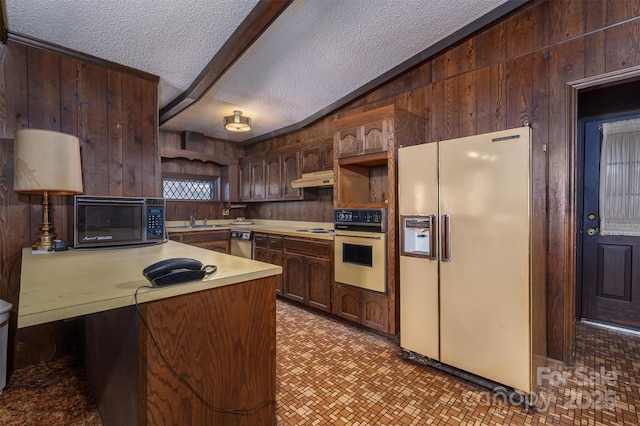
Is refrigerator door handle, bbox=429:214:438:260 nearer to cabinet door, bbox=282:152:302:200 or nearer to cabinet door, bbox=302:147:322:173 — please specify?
cabinet door, bbox=302:147:322:173

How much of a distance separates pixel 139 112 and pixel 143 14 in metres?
0.86

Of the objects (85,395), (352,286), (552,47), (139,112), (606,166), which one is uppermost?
(552,47)

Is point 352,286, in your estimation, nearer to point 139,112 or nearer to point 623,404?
point 623,404

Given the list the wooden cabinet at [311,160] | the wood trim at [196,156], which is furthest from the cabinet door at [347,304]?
the wood trim at [196,156]

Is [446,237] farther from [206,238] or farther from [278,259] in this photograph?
[206,238]

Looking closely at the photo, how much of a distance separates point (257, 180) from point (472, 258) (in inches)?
138

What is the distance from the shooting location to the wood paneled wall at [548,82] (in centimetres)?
199

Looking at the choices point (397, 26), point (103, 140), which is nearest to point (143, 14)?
point (103, 140)

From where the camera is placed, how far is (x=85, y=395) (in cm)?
183

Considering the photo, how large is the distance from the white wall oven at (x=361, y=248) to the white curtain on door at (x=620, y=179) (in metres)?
2.21

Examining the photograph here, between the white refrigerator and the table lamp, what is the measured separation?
2285 millimetres

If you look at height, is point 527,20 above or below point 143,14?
above

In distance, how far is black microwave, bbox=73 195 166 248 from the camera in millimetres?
1945

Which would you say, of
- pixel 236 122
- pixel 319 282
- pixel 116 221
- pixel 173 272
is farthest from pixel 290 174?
pixel 173 272
